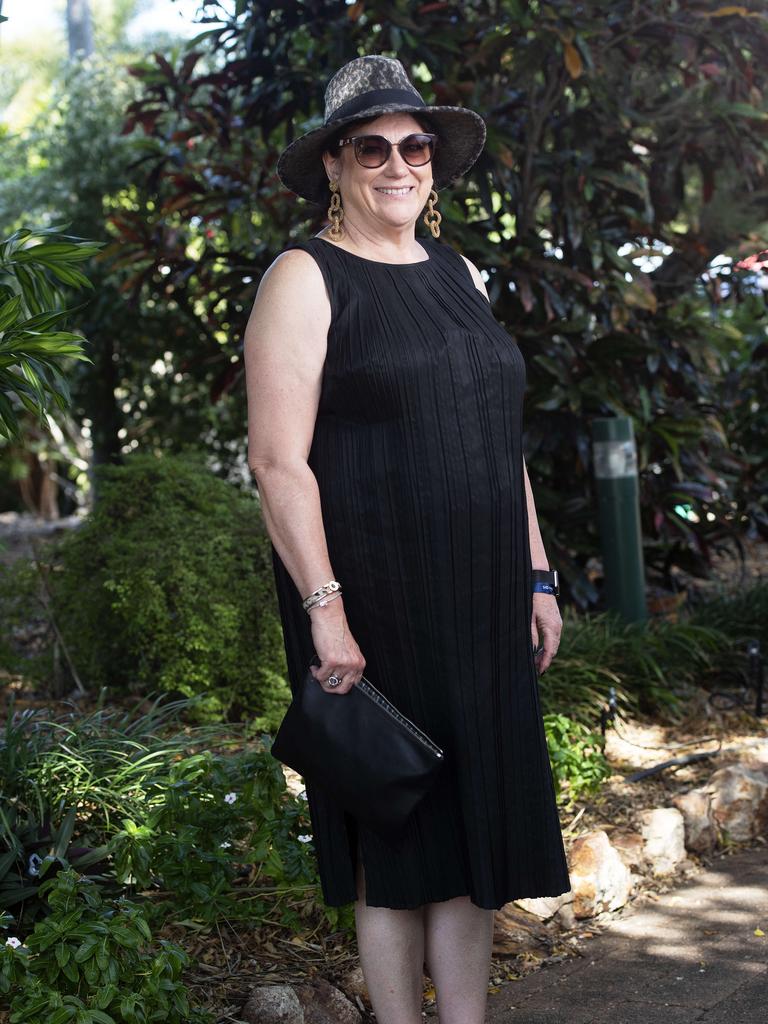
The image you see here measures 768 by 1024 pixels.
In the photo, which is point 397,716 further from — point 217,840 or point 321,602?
point 217,840

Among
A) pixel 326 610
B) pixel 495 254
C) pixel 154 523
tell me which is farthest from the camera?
pixel 495 254

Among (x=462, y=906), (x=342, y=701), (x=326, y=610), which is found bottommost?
(x=462, y=906)

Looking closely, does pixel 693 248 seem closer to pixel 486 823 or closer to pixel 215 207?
pixel 215 207

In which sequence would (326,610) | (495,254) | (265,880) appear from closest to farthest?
(326,610), (265,880), (495,254)

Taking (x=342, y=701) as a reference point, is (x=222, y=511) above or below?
above

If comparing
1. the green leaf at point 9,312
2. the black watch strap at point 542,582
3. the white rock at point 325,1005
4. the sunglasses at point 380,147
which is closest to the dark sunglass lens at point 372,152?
the sunglasses at point 380,147

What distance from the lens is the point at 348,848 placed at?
234 cm

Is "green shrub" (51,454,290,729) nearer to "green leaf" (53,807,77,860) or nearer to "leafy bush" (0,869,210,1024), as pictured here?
"green leaf" (53,807,77,860)

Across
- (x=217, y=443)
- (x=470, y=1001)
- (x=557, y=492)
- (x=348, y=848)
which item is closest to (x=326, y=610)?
(x=348, y=848)

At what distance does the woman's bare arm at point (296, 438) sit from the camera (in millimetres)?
2184

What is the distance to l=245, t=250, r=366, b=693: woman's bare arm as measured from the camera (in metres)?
2.18

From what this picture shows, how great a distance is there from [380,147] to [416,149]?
81 millimetres

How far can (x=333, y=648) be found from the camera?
2.17 m

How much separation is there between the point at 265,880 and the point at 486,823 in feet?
3.53
